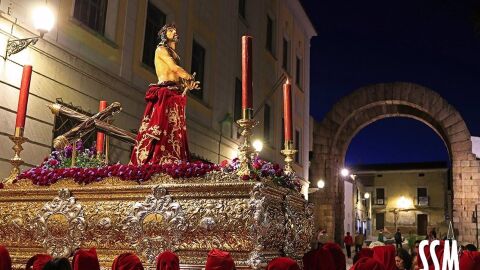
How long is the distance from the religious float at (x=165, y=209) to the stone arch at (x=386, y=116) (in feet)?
81.2

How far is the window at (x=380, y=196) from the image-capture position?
54844 mm

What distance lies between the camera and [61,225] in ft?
18.9

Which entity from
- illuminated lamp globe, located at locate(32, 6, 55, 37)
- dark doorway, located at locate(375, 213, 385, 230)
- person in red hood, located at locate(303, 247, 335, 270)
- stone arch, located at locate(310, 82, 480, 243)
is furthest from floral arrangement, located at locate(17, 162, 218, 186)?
dark doorway, located at locate(375, 213, 385, 230)

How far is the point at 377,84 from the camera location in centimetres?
3136

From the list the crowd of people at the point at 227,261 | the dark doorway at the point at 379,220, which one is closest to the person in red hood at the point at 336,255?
the crowd of people at the point at 227,261

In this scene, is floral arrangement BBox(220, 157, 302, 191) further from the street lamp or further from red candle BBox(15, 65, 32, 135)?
the street lamp

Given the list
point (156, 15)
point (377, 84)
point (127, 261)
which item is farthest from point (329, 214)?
point (127, 261)

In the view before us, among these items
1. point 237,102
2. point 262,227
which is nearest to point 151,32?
point 237,102

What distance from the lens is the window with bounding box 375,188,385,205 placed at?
180 ft

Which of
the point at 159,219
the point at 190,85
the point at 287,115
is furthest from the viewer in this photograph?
the point at 190,85

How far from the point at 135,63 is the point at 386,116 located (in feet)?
77.1

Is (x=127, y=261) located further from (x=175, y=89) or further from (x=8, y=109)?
(x=8, y=109)

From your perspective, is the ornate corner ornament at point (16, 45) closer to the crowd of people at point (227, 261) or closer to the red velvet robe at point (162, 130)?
the red velvet robe at point (162, 130)

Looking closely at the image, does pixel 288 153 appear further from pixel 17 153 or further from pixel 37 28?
pixel 37 28
